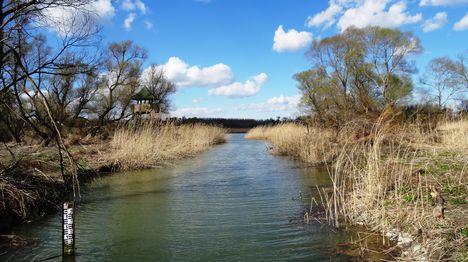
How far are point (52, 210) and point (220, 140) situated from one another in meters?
28.7

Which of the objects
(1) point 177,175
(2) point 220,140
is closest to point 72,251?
(1) point 177,175

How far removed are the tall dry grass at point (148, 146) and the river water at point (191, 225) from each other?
2.76 meters

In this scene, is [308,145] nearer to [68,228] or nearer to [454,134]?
[454,134]

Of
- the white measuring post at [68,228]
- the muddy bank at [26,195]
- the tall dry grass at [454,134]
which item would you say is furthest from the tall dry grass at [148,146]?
the tall dry grass at [454,134]

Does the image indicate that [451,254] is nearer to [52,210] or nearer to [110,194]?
[52,210]

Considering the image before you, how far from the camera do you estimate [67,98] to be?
91.9 ft

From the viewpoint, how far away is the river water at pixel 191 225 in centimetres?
550

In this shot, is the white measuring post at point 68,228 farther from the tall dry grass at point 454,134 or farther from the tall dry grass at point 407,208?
the tall dry grass at point 454,134

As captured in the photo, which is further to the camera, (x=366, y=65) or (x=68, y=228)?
(x=366, y=65)

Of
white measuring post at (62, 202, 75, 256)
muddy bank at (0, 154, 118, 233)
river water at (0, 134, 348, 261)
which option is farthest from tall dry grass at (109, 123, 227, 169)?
white measuring post at (62, 202, 75, 256)

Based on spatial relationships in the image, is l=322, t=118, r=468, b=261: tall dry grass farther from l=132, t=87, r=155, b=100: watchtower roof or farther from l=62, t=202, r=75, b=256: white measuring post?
l=132, t=87, r=155, b=100: watchtower roof

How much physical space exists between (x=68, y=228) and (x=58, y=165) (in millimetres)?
5995

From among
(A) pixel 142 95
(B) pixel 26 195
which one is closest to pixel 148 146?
(B) pixel 26 195

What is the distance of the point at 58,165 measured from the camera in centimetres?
1057
